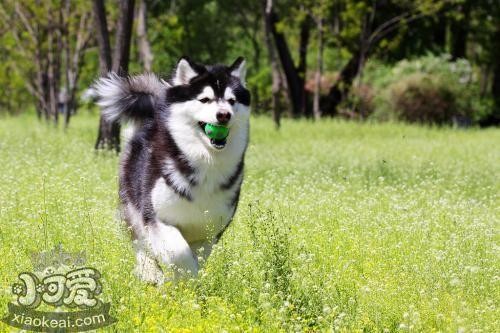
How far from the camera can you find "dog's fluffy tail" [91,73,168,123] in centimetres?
797

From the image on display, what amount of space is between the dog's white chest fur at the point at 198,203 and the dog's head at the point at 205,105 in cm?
27

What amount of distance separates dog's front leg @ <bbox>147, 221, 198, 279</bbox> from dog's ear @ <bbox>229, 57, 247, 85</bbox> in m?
1.45

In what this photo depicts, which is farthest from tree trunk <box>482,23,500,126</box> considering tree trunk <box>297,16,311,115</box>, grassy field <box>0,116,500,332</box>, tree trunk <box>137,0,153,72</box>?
grassy field <box>0,116,500,332</box>

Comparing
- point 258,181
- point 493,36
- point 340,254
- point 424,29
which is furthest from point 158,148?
point 493,36

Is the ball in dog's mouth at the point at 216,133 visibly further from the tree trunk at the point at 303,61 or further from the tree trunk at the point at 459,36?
the tree trunk at the point at 459,36

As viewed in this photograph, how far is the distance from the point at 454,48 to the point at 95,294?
3942 centimetres

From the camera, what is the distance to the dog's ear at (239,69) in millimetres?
7254

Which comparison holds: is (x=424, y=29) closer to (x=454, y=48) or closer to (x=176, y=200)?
(x=454, y=48)

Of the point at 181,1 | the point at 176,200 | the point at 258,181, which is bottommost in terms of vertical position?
the point at 258,181

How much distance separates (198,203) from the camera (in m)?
6.94

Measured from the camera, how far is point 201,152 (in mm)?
6934

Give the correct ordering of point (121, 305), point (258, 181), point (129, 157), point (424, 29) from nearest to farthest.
Result: 1. point (121, 305)
2. point (129, 157)
3. point (258, 181)
4. point (424, 29)

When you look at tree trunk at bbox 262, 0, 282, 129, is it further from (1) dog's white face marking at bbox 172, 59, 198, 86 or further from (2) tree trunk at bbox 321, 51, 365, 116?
(1) dog's white face marking at bbox 172, 59, 198, 86

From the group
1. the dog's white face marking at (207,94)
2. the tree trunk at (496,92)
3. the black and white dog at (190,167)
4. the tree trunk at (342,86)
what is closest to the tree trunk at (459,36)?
the tree trunk at (496,92)
